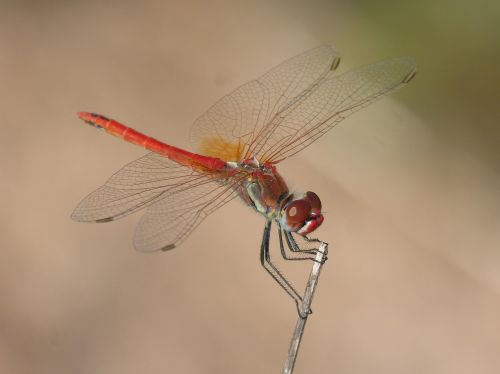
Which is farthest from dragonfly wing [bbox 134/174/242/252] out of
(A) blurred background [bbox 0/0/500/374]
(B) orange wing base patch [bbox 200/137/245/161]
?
(A) blurred background [bbox 0/0/500/374]

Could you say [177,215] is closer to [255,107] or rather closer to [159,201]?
[159,201]

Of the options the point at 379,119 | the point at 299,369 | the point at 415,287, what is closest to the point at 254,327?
the point at 299,369

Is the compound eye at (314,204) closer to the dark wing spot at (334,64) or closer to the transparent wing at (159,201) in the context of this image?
the transparent wing at (159,201)

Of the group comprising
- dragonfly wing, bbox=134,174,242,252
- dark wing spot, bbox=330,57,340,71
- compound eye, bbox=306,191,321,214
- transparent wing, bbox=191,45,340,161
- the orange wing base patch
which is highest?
dark wing spot, bbox=330,57,340,71

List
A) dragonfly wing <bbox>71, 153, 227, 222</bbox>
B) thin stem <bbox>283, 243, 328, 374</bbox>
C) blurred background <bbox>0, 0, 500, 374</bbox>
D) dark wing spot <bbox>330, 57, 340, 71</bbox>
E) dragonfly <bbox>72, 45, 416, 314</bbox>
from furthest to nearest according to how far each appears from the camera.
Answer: blurred background <bbox>0, 0, 500, 374</bbox>, dark wing spot <bbox>330, 57, 340, 71</bbox>, dragonfly wing <bbox>71, 153, 227, 222</bbox>, dragonfly <bbox>72, 45, 416, 314</bbox>, thin stem <bbox>283, 243, 328, 374</bbox>

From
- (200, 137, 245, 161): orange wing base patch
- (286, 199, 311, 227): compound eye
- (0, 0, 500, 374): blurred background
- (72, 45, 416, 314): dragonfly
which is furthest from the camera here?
(0, 0, 500, 374): blurred background

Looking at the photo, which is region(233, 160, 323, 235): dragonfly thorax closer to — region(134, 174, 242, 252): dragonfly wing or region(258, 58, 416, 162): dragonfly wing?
region(134, 174, 242, 252): dragonfly wing

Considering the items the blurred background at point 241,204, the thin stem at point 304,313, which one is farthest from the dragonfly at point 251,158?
the blurred background at point 241,204

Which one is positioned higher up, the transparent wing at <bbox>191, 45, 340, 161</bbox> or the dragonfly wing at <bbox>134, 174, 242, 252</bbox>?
the transparent wing at <bbox>191, 45, 340, 161</bbox>

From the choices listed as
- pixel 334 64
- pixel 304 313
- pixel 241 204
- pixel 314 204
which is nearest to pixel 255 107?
pixel 334 64
